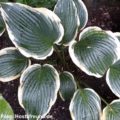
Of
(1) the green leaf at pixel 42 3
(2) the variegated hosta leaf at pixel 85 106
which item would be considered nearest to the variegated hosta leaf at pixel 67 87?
(2) the variegated hosta leaf at pixel 85 106

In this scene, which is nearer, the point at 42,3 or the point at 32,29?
the point at 32,29

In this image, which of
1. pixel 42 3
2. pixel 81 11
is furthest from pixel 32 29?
pixel 42 3

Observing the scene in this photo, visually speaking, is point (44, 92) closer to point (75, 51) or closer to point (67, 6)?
point (75, 51)

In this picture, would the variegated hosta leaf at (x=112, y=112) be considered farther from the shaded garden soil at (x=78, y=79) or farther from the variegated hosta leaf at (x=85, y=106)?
the shaded garden soil at (x=78, y=79)

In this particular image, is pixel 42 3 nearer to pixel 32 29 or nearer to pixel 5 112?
pixel 32 29

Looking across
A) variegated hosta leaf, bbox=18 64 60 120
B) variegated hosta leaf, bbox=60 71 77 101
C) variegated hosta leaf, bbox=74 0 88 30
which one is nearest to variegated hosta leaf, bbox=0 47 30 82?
variegated hosta leaf, bbox=18 64 60 120

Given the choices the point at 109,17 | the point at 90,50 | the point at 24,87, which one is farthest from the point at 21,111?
the point at 109,17
